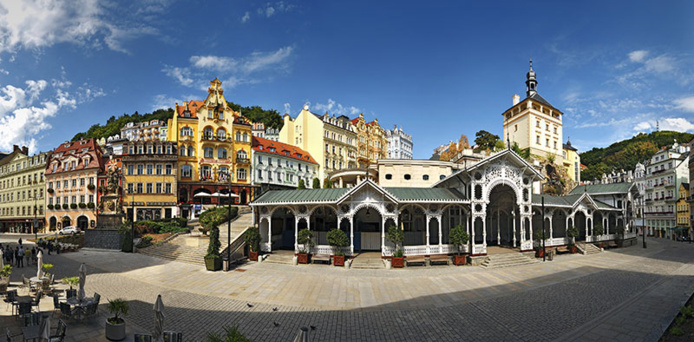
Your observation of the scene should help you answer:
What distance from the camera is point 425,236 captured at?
27250mm

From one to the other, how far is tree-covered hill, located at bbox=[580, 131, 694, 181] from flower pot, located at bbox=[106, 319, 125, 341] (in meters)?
105

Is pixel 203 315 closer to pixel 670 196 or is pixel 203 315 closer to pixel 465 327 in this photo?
pixel 465 327

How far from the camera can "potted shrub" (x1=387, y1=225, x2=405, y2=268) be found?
22.3 metres

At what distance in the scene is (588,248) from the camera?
30.8 m

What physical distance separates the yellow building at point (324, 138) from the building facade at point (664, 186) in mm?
55851

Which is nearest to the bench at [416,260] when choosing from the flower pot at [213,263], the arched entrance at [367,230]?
the arched entrance at [367,230]

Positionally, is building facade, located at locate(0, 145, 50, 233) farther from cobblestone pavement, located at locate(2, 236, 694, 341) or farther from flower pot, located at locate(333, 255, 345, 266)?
flower pot, located at locate(333, 255, 345, 266)

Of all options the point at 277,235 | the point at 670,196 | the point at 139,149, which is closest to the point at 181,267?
the point at 277,235

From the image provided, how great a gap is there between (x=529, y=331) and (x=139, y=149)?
56.0 m

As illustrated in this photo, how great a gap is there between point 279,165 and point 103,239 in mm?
29916

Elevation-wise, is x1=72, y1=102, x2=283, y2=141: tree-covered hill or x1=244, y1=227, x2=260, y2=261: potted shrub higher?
x1=72, y1=102, x2=283, y2=141: tree-covered hill

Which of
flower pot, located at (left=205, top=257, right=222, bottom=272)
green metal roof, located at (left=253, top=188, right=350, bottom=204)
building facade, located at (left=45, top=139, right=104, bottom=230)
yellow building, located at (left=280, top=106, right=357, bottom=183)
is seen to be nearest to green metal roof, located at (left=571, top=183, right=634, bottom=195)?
green metal roof, located at (left=253, top=188, right=350, bottom=204)

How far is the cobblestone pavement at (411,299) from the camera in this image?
448 inches

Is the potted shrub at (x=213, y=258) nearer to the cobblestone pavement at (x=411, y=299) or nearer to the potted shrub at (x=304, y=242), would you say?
the cobblestone pavement at (x=411, y=299)
